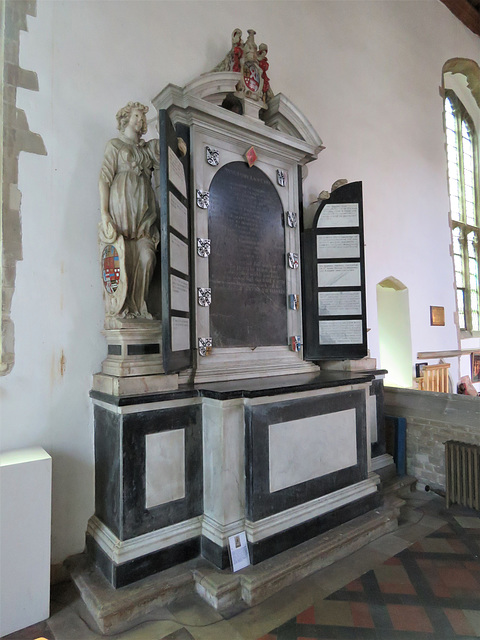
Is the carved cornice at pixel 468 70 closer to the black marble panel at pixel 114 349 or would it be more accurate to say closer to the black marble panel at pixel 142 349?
A: the black marble panel at pixel 142 349

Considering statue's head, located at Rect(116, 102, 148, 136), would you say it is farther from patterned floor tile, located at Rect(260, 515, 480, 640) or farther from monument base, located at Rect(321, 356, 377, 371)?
patterned floor tile, located at Rect(260, 515, 480, 640)

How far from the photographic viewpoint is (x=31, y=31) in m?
2.48

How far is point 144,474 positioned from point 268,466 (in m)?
0.70

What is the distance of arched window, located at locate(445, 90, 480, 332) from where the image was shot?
7.08 m

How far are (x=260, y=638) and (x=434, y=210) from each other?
5.75m

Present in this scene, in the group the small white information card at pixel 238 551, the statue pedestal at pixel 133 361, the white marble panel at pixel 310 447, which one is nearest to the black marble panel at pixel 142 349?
the statue pedestal at pixel 133 361

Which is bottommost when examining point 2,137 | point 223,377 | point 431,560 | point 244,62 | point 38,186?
point 431,560

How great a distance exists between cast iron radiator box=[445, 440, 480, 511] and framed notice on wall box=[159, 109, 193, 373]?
2.25m

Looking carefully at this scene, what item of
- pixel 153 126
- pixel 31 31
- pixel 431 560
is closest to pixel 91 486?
pixel 431 560

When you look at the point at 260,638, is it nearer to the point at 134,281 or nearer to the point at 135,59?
the point at 134,281

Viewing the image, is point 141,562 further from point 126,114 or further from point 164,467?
point 126,114

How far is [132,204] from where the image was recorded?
245 cm

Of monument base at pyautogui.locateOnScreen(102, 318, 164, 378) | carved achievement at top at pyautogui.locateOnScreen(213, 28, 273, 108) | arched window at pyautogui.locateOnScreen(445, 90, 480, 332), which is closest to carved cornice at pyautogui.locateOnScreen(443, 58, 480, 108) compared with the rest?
arched window at pyautogui.locateOnScreen(445, 90, 480, 332)

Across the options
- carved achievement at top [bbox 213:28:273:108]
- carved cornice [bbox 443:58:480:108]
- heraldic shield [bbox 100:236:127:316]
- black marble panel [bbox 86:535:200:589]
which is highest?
carved cornice [bbox 443:58:480:108]
